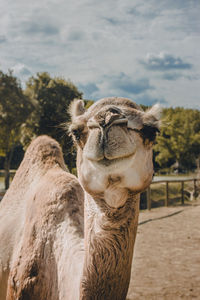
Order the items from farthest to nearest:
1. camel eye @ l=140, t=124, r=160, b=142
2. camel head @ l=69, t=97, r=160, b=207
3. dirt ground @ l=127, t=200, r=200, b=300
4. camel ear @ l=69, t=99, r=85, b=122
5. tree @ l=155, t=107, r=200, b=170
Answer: tree @ l=155, t=107, r=200, b=170 < dirt ground @ l=127, t=200, r=200, b=300 < camel ear @ l=69, t=99, r=85, b=122 < camel eye @ l=140, t=124, r=160, b=142 < camel head @ l=69, t=97, r=160, b=207

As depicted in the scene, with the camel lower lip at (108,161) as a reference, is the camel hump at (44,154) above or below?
below

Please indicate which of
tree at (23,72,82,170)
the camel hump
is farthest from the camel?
tree at (23,72,82,170)

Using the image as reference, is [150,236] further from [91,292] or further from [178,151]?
[178,151]

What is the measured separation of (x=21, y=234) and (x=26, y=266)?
0.59 meters

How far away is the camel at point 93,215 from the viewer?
1685 mm

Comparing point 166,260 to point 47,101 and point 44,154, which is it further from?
point 47,101

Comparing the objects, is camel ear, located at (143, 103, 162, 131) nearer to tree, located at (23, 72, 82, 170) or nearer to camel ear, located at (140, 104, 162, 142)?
camel ear, located at (140, 104, 162, 142)

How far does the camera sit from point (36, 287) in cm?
260

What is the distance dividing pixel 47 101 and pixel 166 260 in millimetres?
20883

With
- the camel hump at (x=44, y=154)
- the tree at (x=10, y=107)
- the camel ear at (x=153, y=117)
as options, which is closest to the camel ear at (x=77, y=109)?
the camel ear at (x=153, y=117)

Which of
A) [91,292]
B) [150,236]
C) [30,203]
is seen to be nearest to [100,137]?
[91,292]

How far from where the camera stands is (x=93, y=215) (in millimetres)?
1978

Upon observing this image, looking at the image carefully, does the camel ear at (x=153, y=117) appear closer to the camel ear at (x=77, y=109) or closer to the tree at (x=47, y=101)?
the camel ear at (x=77, y=109)

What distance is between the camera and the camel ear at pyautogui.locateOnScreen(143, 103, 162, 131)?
1.84m
